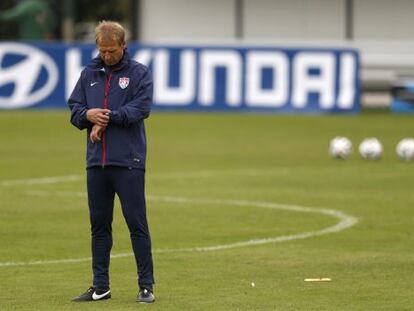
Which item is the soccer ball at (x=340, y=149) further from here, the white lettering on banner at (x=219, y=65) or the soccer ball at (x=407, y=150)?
the white lettering on banner at (x=219, y=65)

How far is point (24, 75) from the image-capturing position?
33.4m

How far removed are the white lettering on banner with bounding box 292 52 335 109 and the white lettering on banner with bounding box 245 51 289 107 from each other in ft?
0.81

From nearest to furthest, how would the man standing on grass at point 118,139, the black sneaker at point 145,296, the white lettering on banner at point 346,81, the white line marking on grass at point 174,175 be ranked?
the man standing on grass at point 118,139 < the black sneaker at point 145,296 < the white line marking on grass at point 174,175 < the white lettering on banner at point 346,81

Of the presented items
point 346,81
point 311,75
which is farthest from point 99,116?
point 346,81

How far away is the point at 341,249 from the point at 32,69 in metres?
20.5

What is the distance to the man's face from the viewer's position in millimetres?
10500

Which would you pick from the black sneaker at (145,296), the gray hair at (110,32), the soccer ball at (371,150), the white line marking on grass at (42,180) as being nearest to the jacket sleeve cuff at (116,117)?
the gray hair at (110,32)

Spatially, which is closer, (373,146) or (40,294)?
(40,294)

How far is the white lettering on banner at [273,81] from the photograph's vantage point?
33.5 metres

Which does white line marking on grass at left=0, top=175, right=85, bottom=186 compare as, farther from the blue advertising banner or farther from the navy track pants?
the blue advertising banner

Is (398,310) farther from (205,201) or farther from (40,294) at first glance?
(205,201)

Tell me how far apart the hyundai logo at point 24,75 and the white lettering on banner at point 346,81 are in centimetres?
697

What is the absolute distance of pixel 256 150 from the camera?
2697 centimetres

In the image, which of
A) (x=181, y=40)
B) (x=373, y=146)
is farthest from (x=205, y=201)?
(x=181, y=40)
